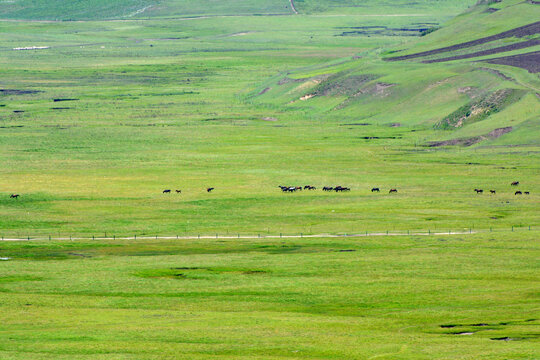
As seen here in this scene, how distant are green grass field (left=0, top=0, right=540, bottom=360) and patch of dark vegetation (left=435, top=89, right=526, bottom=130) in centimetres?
32

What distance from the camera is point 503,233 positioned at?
84750 mm

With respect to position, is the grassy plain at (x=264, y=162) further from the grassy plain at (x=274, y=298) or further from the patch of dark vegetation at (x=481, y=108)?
the grassy plain at (x=274, y=298)

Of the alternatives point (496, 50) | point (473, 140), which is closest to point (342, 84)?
point (496, 50)

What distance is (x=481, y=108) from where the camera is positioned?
5910 inches

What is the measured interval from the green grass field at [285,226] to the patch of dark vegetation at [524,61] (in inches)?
104

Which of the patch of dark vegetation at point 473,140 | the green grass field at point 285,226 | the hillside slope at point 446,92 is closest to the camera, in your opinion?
the green grass field at point 285,226

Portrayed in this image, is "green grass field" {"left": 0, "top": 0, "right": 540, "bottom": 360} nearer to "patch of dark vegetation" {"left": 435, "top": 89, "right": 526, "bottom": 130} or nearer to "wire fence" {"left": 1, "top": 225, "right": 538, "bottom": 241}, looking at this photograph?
"patch of dark vegetation" {"left": 435, "top": 89, "right": 526, "bottom": 130}

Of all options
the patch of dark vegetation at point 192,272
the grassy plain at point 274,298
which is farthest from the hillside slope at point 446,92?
the patch of dark vegetation at point 192,272

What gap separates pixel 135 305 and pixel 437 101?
105879 millimetres

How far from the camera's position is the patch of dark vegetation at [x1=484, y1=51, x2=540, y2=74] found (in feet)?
554

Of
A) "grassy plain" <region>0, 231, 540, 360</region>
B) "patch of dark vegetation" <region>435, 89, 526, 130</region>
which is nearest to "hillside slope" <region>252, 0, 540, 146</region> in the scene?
"patch of dark vegetation" <region>435, 89, 526, 130</region>

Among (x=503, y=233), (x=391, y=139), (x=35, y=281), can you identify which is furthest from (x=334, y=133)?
(x=35, y=281)

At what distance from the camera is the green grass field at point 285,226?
190 ft

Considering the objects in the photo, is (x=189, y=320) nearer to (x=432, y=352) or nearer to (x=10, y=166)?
(x=432, y=352)
